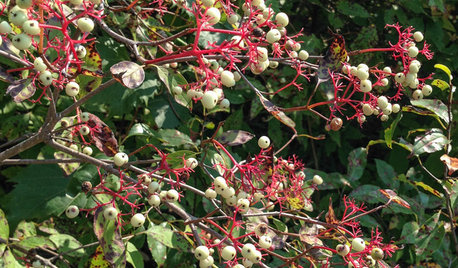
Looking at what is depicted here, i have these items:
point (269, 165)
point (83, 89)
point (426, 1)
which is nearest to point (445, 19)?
point (426, 1)

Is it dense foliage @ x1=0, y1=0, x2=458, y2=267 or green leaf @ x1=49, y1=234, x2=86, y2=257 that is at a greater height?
dense foliage @ x1=0, y1=0, x2=458, y2=267

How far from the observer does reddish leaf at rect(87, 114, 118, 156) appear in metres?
1.50

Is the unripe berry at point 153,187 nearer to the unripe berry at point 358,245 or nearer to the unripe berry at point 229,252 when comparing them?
the unripe berry at point 229,252

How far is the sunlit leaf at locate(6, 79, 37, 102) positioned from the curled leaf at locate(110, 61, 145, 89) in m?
0.22

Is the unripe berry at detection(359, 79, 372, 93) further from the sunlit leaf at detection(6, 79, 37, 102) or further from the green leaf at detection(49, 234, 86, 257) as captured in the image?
the green leaf at detection(49, 234, 86, 257)

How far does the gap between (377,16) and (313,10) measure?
1.09 ft

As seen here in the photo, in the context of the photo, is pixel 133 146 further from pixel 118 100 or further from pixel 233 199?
pixel 233 199

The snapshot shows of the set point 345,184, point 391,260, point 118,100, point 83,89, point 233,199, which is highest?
point 83,89

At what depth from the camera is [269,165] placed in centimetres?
154

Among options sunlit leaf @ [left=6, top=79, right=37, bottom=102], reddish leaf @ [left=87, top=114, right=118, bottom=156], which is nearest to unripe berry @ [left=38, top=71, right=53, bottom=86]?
sunlit leaf @ [left=6, top=79, right=37, bottom=102]

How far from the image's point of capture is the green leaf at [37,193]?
80.7 inches

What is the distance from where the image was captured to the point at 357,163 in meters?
2.34

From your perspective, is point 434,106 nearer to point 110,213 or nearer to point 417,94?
point 417,94

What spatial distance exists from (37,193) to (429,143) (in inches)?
60.2
